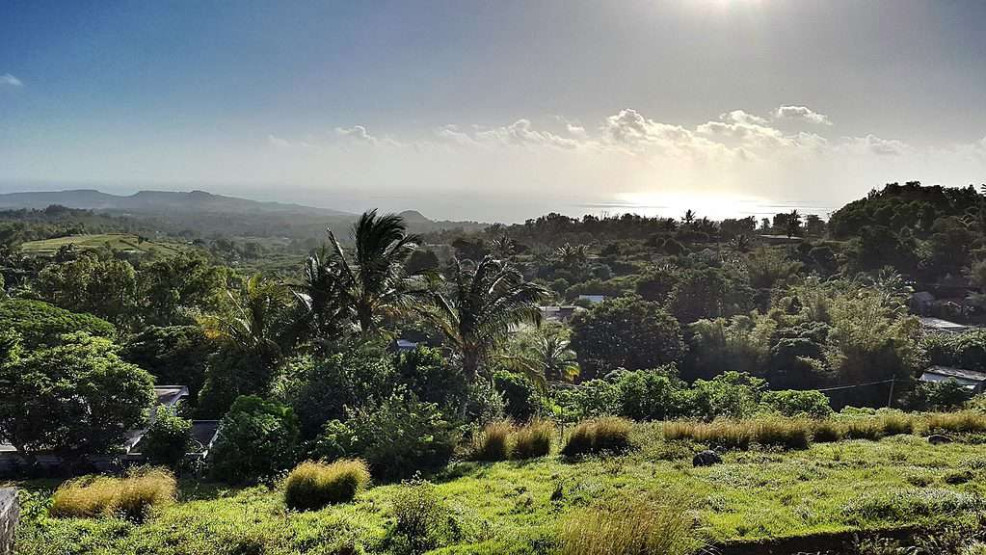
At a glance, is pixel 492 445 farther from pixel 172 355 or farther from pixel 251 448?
pixel 172 355

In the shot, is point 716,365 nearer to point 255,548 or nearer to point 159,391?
point 159,391

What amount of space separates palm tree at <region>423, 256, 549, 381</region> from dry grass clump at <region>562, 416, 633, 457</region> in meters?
3.79

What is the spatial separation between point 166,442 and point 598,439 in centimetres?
726

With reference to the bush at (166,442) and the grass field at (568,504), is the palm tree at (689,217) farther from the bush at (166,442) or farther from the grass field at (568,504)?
the bush at (166,442)

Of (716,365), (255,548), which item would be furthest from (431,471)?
(716,365)

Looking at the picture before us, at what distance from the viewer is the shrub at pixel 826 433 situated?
902 centimetres

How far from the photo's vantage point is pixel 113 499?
603cm

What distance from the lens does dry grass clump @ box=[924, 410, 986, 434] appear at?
9484 millimetres

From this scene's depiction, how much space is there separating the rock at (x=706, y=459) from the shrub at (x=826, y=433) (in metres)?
2.59

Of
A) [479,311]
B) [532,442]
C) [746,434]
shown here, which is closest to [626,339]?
[479,311]

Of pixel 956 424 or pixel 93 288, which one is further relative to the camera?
pixel 93 288

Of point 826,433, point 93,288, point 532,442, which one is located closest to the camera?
point 532,442

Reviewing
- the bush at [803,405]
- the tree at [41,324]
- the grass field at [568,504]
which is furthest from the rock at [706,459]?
the tree at [41,324]

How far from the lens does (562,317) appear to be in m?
36.1
